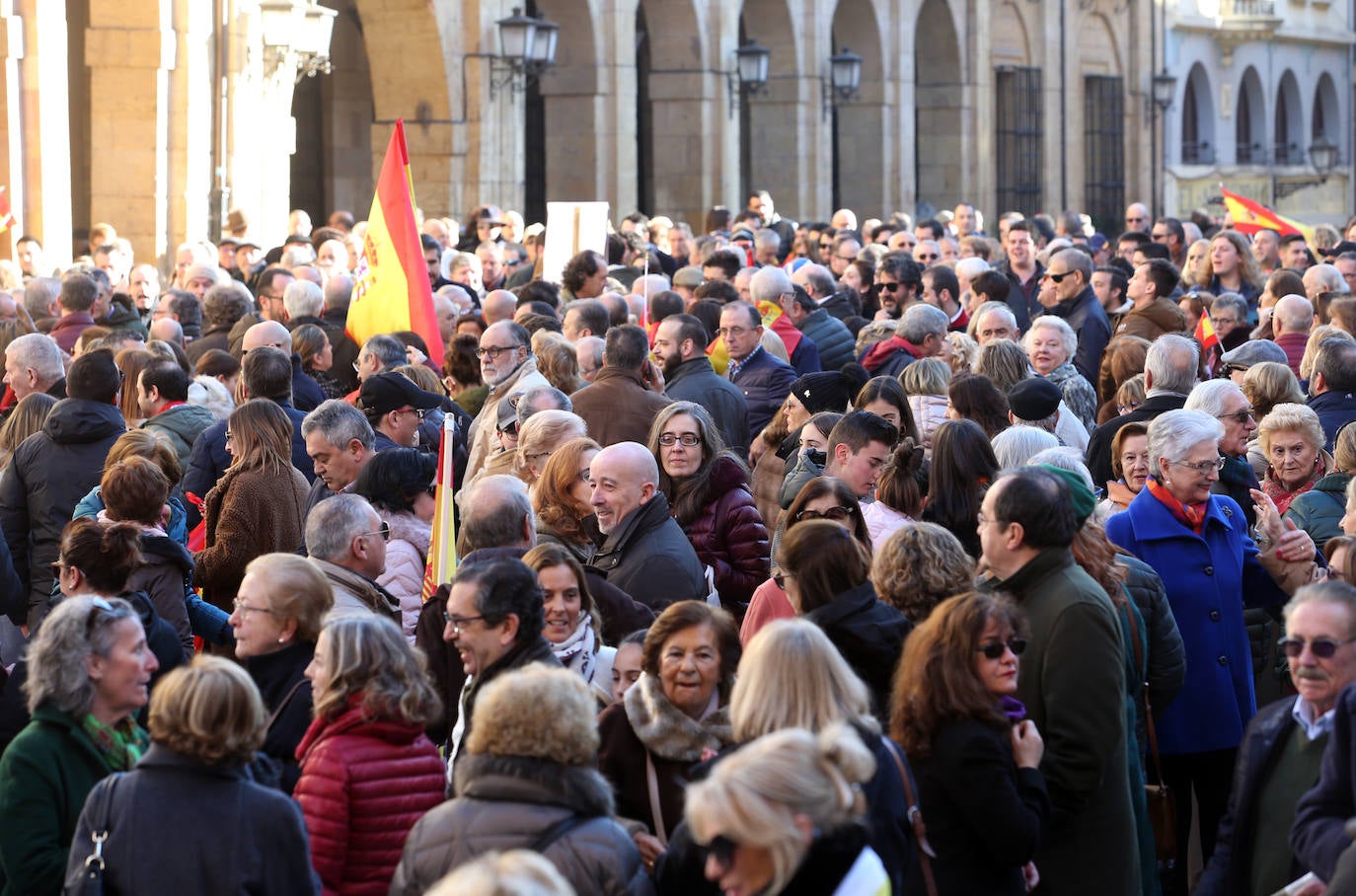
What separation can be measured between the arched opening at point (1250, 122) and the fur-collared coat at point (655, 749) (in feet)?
127

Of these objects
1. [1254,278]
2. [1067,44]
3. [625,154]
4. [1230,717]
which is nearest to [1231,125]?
[1067,44]

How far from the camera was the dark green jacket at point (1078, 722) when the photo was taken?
5.10 meters

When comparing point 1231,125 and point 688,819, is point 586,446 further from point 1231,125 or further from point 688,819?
point 1231,125

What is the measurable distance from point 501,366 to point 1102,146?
90.6ft

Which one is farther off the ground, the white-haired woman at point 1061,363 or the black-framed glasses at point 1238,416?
the white-haired woman at point 1061,363

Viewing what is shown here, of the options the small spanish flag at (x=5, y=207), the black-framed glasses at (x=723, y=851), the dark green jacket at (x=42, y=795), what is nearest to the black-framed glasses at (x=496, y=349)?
the dark green jacket at (x=42, y=795)

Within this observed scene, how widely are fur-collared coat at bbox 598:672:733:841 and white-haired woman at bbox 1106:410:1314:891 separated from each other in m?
2.15

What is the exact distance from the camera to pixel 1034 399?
798 centimetres

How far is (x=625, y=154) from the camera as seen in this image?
23984 mm

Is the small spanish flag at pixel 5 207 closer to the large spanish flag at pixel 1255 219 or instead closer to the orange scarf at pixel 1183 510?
the large spanish flag at pixel 1255 219

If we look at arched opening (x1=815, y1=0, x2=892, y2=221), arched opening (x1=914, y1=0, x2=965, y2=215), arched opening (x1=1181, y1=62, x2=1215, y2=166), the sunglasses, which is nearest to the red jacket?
the sunglasses

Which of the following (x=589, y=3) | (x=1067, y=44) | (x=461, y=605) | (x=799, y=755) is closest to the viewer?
(x=799, y=755)

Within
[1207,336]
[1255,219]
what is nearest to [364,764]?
[1207,336]

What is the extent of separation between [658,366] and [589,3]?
1456cm
